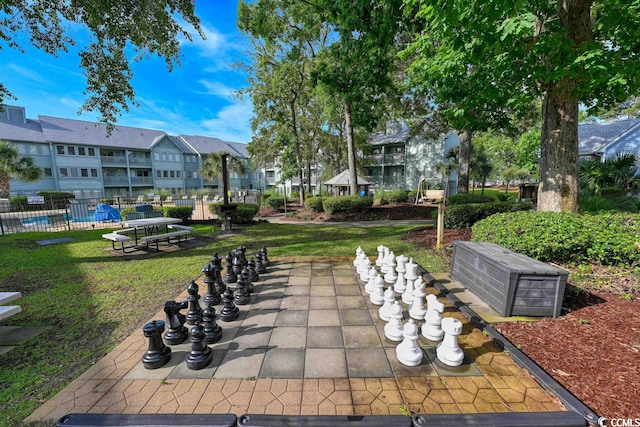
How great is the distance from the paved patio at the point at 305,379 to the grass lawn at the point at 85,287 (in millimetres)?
342

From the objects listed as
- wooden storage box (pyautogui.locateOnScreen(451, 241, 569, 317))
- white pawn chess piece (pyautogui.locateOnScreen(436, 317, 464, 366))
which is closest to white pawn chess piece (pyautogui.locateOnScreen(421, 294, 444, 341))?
white pawn chess piece (pyautogui.locateOnScreen(436, 317, 464, 366))

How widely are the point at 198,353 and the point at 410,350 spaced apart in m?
1.92

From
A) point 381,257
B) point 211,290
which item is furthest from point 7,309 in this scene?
point 381,257

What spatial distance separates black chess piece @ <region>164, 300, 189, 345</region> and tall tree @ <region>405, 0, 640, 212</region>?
197 inches

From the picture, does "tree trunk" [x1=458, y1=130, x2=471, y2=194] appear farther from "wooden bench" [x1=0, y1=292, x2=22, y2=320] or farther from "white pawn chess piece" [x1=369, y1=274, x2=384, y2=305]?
"wooden bench" [x1=0, y1=292, x2=22, y2=320]

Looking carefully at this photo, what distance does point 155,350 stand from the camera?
7.84ft

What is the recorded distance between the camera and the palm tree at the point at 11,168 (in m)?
20.0

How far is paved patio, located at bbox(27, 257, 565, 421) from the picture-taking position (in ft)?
6.28

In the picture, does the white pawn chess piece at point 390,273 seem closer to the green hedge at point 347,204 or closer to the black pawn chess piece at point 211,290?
the black pawn chess piece at point 211,290

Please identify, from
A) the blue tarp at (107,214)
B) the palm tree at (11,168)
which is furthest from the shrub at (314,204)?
the palm tree at (11,168)

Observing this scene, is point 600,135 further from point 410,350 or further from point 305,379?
point 305,379

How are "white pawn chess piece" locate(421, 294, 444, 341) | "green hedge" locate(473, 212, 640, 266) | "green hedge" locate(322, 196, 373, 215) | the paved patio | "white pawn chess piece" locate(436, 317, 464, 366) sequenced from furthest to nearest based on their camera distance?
1. "green hedge" locate(322, 196, 373, 215)
2. "green hedge" locate(473, 212, 640, 266)
3. "white pawn chess piece" locate(421, 294, 444, 341)
4. "white pawn chess piece" locate(436, 317, 464, 366)
5. the paved patio

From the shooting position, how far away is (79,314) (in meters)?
3.63

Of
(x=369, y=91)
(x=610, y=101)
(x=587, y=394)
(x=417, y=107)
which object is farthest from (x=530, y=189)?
(x=587, y=394)
